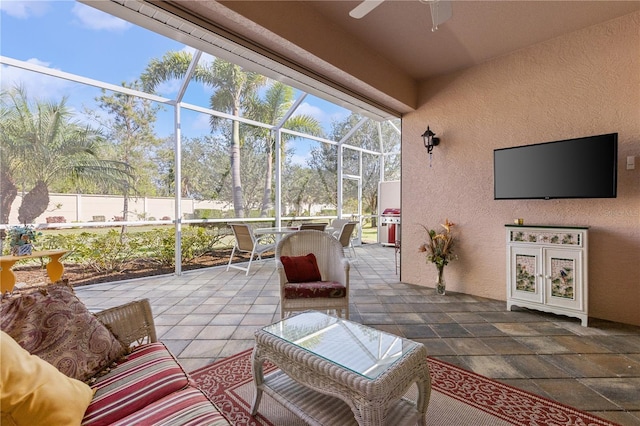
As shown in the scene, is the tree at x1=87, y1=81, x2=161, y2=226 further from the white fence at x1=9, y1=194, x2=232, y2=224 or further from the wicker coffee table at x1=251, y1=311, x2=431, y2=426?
the wicker coffee table at x1=251, y1=311, x2=431, y2=426

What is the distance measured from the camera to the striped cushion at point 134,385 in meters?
1.03

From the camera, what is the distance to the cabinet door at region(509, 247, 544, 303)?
2943mm

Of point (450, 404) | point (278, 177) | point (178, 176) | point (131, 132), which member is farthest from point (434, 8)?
point (278, 177)

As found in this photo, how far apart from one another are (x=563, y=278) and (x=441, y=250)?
121 centimetres

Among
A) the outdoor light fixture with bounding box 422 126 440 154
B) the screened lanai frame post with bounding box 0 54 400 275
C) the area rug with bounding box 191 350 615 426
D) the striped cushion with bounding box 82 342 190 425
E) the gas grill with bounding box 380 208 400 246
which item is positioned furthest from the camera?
the gas grill with bounding box 380 208 400 246

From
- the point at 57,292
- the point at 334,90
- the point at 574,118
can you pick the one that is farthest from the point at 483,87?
the point at 57,292

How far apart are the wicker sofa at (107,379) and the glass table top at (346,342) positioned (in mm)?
520

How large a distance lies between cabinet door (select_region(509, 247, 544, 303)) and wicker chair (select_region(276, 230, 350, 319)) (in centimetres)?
185

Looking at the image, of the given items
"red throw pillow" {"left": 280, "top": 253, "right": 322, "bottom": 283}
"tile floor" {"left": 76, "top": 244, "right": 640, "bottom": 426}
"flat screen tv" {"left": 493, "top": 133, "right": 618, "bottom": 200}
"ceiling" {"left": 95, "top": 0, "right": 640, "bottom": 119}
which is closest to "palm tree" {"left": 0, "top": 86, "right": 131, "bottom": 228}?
"tile floor" {"left": 76, "top": 244, "right": 640, "bottom": 426}

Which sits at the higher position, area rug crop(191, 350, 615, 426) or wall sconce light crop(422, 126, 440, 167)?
wall sconce light crop(422, 126, 440, 167)

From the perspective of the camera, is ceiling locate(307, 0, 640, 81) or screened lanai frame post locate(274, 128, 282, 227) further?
screened lanai frame post locate(274, 128, 282, 227)

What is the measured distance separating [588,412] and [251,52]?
134 inches

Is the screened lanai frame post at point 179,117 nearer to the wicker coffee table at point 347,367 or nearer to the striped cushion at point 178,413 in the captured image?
the wicker coffee table at point 347,367

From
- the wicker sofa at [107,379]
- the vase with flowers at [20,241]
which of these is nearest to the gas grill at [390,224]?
the vase with flowers at [20,241]
